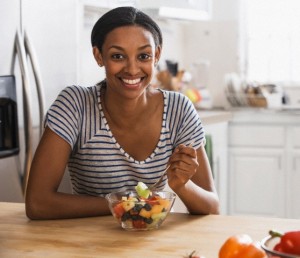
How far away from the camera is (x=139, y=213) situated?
1658mm

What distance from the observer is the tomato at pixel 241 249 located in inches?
46.3

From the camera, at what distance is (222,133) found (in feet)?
14.2

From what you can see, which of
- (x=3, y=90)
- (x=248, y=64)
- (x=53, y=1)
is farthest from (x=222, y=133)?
(x=3, y=90)

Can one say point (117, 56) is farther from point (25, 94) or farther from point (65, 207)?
point (25, 94)

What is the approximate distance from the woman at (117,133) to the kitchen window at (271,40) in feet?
9.67

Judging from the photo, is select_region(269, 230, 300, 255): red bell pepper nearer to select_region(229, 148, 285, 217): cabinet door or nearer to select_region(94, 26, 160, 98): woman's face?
select_region(94, 26, 160, 98): woman's face

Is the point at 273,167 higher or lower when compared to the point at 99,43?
lower

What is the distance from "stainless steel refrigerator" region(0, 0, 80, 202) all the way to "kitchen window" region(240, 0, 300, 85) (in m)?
2.40

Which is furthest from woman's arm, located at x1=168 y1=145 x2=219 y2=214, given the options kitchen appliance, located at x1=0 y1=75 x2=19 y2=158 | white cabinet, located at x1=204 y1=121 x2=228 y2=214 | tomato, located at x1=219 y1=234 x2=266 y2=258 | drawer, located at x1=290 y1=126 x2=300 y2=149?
drawer, located at x1=290 y1=126 x2=300 y2=149

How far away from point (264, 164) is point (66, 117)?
101 inches

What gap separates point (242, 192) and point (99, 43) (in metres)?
2.63

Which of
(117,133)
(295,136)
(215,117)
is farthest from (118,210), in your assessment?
(295,136)

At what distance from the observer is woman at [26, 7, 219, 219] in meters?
1.96

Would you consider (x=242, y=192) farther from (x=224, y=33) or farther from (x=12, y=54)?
(x=12, y=54)
